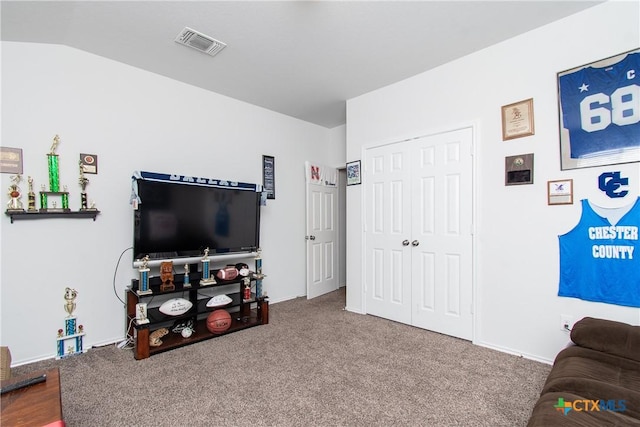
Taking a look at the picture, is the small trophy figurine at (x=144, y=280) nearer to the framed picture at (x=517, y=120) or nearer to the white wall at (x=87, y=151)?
the white wall at (x=87, y=151)

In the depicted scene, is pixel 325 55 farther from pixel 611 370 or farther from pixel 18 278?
pixel 18 278

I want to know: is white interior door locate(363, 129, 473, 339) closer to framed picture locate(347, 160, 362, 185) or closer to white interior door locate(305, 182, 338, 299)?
framed picture locate(347, 160, 362, 185)

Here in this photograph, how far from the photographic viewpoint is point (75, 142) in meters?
2.72

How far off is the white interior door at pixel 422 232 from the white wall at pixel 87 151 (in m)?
2.00

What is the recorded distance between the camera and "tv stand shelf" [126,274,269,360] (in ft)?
8.38

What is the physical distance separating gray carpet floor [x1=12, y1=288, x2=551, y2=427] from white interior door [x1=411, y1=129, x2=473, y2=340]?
0.27 meters

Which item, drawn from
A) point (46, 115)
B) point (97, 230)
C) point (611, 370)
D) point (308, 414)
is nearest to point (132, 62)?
point (46, 115)

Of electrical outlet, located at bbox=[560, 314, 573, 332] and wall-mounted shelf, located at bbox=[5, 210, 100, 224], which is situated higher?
wall-mounted shelf, located at bbox=[5, 210, 100, 224]

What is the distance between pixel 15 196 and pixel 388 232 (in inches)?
139

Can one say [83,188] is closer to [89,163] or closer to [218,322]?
[89,163]

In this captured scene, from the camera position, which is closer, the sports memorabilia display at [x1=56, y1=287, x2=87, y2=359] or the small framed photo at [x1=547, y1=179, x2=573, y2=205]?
the small framed photo at [x1=547, y1=179, x2=573, y2=205]

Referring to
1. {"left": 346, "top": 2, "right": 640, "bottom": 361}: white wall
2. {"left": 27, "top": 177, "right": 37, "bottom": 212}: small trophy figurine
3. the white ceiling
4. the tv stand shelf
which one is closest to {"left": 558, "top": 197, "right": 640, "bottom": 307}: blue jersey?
{"left": 346, "top": 2, "right": 640, "bottom": 361}: white wall

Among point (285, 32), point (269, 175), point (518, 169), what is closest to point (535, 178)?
point (518, 169)

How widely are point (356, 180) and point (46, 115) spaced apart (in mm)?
3190
